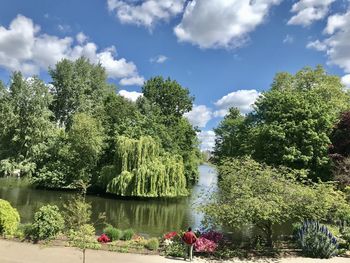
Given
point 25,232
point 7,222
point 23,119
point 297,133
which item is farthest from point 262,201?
point 23,119

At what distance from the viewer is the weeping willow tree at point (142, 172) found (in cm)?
3406

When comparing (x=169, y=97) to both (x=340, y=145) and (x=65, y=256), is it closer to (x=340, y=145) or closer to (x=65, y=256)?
(x=340, y=145)

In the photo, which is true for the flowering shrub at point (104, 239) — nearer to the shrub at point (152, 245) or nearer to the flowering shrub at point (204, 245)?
the shrub at point (152, 245)

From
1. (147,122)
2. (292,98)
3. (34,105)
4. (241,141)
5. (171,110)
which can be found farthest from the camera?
(171,110)

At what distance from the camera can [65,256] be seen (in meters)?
13.8

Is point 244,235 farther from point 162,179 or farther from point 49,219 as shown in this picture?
point 162,179

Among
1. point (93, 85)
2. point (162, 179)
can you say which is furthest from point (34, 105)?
point (93, 85)

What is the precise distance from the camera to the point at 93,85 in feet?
194

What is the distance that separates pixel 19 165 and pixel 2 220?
23902mm

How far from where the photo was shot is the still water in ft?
78.6

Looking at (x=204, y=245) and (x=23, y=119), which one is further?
(x=23, y=119)

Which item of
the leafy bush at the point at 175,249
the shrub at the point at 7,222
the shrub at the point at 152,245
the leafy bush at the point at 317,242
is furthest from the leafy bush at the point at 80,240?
the leafy bush at the point at 317,242

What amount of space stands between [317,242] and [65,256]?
9.86 meters

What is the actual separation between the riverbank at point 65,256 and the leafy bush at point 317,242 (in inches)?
16.7
